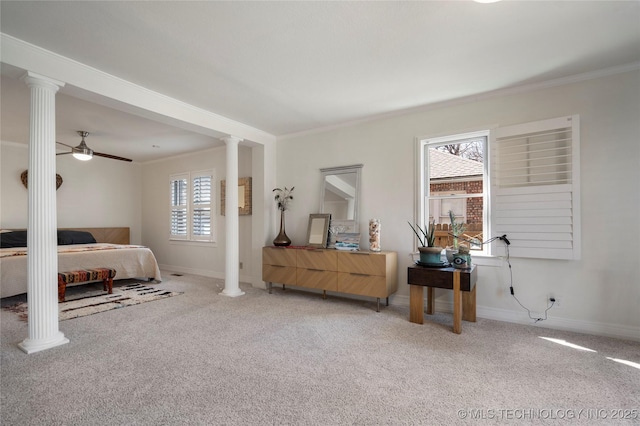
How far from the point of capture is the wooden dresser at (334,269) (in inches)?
143

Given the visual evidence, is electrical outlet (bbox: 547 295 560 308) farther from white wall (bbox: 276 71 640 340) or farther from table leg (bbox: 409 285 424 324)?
table leg (bbox: 409 285 424 324)

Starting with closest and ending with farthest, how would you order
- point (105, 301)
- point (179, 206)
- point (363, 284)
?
1. point (363, 284)
2. point (105, 301)
3. point (179, 206)

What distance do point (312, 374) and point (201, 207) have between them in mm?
A: 4829

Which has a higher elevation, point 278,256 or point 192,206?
point 192,206

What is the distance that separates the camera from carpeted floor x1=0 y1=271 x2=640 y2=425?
1711mm

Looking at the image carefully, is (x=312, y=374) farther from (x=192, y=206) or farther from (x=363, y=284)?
(x=192, y=206)

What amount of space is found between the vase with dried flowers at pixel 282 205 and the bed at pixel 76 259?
7.88 feet

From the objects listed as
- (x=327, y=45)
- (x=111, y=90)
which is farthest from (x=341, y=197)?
(x=111, y=90)

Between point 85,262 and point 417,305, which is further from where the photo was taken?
point 85,262

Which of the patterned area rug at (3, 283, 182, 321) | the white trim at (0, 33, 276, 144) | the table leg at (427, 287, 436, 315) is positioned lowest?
the patterned area rug at (3, 283, 182, 321)

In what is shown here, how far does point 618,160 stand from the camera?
2816 millimetres

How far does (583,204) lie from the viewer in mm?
2941

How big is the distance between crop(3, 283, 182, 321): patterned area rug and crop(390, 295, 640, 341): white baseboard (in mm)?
3937

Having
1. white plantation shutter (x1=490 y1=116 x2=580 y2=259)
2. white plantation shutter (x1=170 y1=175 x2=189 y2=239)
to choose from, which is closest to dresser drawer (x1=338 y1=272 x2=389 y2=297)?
white plantation shutter (x1=490 y1=116 x2=580 y2=259)
